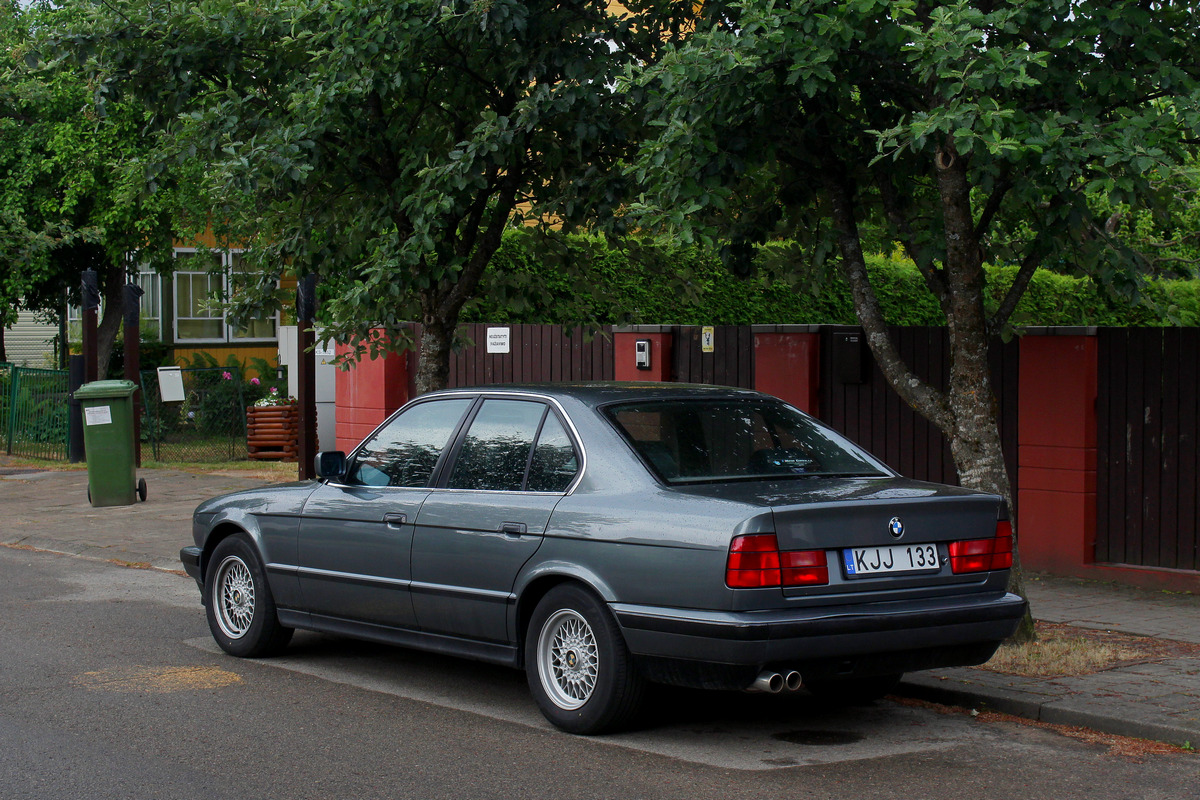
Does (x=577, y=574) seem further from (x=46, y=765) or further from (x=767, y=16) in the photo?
(x=767, y=16)

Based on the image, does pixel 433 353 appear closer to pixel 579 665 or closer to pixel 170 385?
pixel 579 665

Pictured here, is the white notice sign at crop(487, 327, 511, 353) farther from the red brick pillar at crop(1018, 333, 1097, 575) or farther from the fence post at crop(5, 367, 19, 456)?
the fence post at crop(5, 367, 19, 456)

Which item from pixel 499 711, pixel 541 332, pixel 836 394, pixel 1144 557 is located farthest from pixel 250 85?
pixel 1144 557

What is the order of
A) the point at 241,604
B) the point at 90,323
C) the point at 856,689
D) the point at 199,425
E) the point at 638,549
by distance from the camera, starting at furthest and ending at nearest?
the point at 199,425 → the point at 90,323 → the point at 241,604 → the point at 856,689 → the point at 638,549

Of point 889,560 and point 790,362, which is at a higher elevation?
point 790,362

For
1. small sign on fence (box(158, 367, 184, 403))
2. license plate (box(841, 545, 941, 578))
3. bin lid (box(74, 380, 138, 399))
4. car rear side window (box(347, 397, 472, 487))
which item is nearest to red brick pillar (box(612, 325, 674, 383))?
car rear side window (box(347, 397, 472, 487))

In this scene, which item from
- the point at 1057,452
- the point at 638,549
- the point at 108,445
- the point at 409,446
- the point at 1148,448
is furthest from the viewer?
the point at 108,445

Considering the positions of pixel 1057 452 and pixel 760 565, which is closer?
pixel 760 565

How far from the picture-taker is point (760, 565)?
531 cm

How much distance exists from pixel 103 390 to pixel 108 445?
0.64 metres

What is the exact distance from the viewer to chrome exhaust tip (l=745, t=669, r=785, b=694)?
5.36 m

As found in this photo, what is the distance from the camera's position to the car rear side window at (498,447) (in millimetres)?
6395

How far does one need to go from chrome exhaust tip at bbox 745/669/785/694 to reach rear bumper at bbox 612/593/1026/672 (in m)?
0.07

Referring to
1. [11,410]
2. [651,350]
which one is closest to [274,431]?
[11,410]
